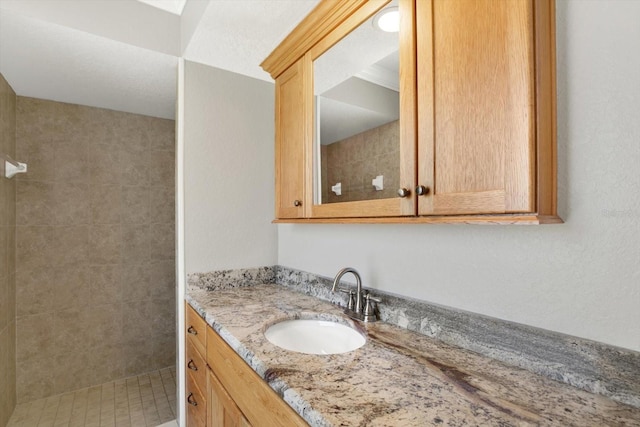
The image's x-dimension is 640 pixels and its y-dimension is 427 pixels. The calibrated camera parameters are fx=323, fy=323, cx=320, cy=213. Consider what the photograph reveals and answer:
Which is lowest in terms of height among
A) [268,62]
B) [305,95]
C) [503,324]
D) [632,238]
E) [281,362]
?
[281,362]

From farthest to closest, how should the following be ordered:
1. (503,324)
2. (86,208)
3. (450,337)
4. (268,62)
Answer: (86,208) < (268,62) < (450,337) < (503,324)

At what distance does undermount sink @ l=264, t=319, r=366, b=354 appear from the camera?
3.99 ft

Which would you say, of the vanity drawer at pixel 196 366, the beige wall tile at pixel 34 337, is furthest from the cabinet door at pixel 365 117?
the beige wall tile at pixel 34 337

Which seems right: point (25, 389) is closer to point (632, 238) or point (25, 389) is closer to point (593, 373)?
point (593, 373)

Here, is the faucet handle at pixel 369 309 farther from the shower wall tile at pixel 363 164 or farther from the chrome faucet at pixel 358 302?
the shower wall tile at pixel 363 164

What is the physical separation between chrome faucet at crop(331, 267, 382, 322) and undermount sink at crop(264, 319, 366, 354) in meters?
0.07

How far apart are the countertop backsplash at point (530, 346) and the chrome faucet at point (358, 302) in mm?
43

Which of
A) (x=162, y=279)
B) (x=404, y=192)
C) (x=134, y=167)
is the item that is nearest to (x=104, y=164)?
(x=134, y=167)

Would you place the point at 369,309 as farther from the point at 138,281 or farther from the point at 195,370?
the point at 138,281

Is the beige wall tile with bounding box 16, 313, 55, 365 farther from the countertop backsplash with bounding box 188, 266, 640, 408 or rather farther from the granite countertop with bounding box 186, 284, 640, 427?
the countertop backsplash with bounding box 188, 266, 640, 408

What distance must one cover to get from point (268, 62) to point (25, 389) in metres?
2.75

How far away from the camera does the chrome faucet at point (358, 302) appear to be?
1.24 m

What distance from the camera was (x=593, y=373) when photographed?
2.39ft

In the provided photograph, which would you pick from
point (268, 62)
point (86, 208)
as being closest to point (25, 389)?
point (86, 208)
